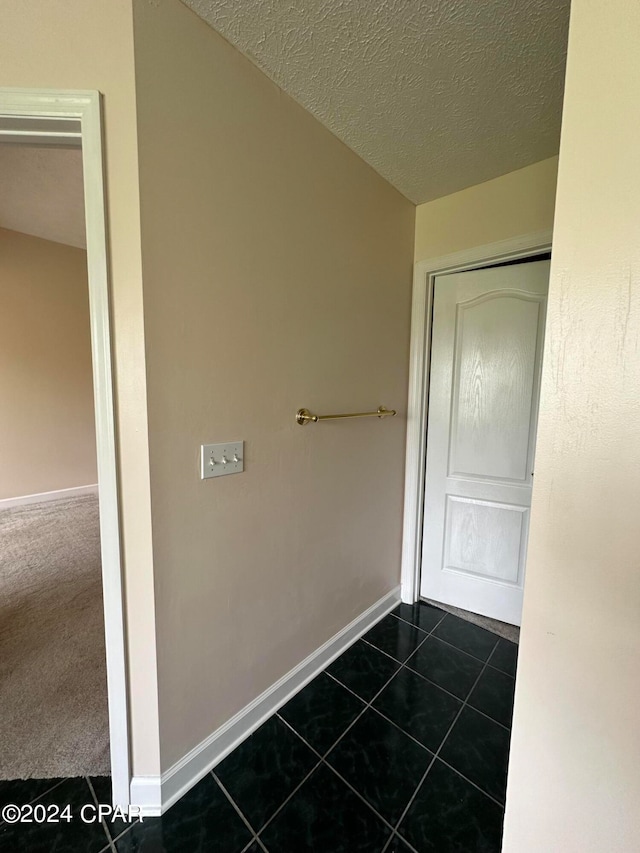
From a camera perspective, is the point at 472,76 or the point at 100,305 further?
the point at 472,76

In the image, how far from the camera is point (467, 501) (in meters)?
2.03

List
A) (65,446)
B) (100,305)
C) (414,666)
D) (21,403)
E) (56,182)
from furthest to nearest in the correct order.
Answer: (65,446) < (21,403) < (56,182) < (414,666) < (100,305)

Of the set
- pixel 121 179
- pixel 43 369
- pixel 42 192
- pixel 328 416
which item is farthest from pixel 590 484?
pixel 43 369

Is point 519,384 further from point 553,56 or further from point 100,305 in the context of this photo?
point 100,305

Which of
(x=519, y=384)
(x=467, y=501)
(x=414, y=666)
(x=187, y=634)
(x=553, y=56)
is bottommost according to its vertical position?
(x=414, y=666)

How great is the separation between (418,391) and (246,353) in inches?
46.6

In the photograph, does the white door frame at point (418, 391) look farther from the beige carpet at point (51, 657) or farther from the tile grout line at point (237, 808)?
the beige carpet at point (51, 657)

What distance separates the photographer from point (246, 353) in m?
1.20

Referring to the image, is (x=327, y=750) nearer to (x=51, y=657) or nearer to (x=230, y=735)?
(x=230, y=735)

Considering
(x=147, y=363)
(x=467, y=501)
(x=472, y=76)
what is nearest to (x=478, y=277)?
(x=472, y=76)

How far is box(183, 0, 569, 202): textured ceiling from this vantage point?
97 centimetres

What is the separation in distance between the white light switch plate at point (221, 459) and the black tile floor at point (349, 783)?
1054mm

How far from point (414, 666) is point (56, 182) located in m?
3.58

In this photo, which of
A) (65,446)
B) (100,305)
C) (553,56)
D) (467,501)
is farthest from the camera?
(65,446)
